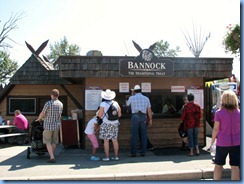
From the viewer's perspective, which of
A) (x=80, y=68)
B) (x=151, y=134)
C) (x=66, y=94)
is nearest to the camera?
(x=80, y=68)

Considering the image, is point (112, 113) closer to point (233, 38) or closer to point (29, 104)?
point (233, 38)

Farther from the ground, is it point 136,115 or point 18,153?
point 136,115

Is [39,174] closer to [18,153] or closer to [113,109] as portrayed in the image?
[113,109]

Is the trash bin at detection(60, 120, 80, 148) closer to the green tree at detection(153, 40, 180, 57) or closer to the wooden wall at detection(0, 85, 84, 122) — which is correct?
the wooden wall at detection(0, 85, 84, 122)

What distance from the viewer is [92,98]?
9.92 m

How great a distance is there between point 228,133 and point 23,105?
10.3m

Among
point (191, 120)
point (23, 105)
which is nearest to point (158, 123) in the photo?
point (191, 120)

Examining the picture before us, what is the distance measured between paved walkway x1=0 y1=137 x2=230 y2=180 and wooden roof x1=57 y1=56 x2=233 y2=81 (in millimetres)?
2236

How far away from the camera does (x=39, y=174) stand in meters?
6.83

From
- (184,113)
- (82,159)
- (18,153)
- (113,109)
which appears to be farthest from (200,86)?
(18,153)

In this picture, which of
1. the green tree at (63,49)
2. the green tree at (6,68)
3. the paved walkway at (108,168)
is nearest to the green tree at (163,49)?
the green tree at (63,49)

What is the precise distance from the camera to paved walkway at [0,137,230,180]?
666 centimetres

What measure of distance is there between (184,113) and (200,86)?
1.82m

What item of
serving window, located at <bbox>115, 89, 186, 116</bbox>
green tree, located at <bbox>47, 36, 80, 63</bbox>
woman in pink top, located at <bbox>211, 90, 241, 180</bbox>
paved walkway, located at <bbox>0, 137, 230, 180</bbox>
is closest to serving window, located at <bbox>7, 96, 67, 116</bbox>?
serving window, located at <bbox>115, 89, 186, 116</bbox>
